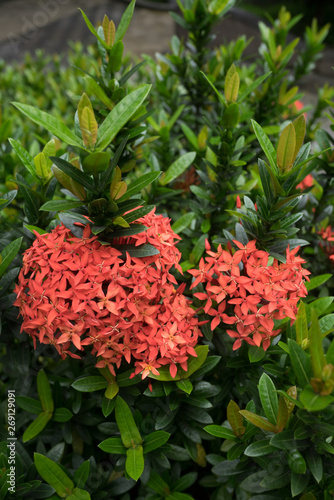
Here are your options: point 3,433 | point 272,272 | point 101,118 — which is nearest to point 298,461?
point 272,272

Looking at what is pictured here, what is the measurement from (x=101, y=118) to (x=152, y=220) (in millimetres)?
637

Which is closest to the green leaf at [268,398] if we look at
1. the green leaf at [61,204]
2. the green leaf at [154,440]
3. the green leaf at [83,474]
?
the green leaf at [154,440]

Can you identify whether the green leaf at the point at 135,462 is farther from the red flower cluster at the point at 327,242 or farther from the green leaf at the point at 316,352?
the red flower cluster at the point at 327,242

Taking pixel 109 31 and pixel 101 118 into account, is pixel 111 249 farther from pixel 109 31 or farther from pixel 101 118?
pixel 109 31

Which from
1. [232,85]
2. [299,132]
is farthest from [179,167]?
[299,132]

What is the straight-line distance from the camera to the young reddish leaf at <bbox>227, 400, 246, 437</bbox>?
4.24 feet

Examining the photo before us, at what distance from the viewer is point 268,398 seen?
124cm

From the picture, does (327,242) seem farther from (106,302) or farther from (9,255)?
(9,255)

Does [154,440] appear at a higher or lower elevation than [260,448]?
lower

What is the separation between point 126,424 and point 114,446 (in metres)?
0.09

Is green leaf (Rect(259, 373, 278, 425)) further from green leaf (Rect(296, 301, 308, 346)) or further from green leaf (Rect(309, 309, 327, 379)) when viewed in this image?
green leaf (Rect(309, 309, 327, 379))

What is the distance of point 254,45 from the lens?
8812mm

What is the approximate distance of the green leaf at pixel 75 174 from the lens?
1124 millimetres

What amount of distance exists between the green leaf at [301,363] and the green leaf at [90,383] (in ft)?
2.17
